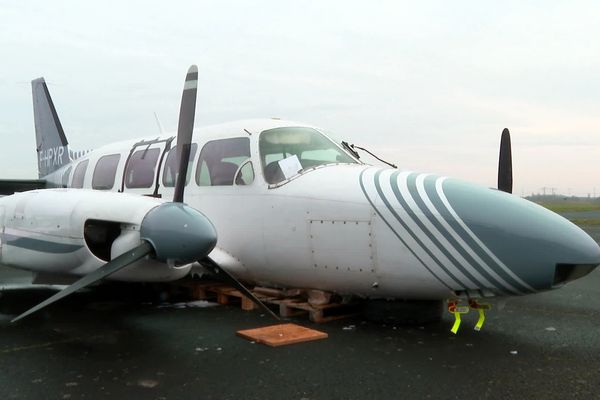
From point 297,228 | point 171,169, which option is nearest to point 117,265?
point 297,228

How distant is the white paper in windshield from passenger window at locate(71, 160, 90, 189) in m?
4.60

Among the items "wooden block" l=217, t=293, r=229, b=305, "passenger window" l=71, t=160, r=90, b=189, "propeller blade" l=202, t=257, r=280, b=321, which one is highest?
"passenger window" l=71, t=160, r=90, b=189

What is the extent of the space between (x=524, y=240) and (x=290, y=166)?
2745 mm

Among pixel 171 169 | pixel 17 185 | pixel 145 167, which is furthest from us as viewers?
pixel 17 185

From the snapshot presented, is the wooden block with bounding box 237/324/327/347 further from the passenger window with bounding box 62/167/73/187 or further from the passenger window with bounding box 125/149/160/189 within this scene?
the passenger window with bounding box 62/167/73/187

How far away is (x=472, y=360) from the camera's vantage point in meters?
5.04

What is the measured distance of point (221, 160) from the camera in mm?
7270

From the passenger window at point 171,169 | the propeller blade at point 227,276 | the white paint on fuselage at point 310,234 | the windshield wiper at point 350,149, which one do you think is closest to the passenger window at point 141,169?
the passenger window at point 171,169

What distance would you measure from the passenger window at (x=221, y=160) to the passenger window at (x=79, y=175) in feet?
10.4

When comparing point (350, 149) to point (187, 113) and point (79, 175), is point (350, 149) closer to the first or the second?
point (187, 113)

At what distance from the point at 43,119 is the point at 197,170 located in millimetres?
7063

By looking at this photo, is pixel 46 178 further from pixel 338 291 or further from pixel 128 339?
pixel 338 291

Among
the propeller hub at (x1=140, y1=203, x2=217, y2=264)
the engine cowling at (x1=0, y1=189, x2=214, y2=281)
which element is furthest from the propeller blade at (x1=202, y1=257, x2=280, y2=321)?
the propeller hub at (x1=140, y1=203, x2=217, y2=264)

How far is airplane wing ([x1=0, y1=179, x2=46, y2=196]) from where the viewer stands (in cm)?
1090
